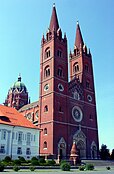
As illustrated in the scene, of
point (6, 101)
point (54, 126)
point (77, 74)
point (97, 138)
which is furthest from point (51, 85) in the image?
point (6, 101)

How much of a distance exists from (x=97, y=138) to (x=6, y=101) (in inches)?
1732

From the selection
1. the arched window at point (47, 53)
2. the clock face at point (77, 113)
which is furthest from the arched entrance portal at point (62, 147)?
the arched window at point (47, 53)

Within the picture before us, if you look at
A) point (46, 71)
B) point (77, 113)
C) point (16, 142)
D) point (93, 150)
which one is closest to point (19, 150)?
point (16, 142)

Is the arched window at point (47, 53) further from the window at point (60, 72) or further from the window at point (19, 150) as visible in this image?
the window at point (19, 150)

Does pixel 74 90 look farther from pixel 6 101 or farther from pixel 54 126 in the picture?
pixel 6 101

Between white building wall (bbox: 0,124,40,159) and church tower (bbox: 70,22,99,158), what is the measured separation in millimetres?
11324

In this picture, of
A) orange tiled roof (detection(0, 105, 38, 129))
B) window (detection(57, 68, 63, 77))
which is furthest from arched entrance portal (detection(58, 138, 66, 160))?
window (detection(57, 68, 63, 77))

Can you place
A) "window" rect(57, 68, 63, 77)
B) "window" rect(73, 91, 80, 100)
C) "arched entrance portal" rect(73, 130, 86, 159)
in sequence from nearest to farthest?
"arched entrance portal" rect(73, 130, 86, 159) < "window" rect(57, 68, 63, 77) < "window" rect(73, 91, 80, 100)

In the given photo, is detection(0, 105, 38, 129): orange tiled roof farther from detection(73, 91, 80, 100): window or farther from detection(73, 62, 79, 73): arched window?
detection(73, 62, 79, 73): arched window

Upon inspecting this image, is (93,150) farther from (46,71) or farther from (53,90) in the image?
(46,71)

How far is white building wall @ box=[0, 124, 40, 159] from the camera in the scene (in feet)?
129

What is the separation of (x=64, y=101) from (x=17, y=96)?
36.3 meters

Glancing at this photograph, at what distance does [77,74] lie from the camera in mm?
63156

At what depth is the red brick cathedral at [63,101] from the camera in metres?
48.5
